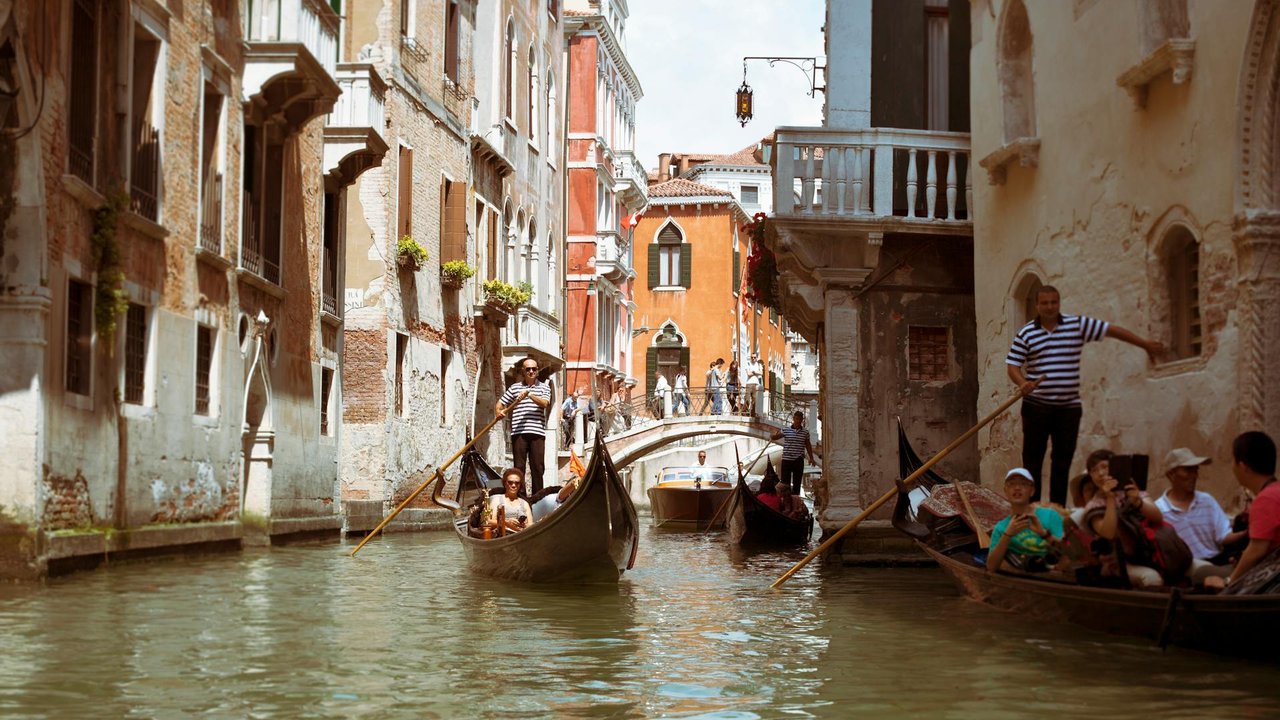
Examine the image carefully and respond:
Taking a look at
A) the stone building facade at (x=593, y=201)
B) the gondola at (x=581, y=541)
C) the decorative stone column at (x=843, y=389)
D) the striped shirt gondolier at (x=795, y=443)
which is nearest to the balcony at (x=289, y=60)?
the decorative stone column at (x=843, y=389)

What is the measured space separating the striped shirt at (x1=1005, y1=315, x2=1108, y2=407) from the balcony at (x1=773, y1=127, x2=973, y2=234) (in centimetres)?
402

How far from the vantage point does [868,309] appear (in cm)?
1261

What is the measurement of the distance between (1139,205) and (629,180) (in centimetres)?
2725

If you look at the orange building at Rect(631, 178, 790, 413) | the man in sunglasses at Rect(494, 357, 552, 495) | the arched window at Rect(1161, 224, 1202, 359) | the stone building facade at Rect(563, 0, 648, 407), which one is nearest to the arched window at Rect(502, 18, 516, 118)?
the stone building facade at Rect(563, 0, 648, 407)

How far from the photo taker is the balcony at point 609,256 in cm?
3341

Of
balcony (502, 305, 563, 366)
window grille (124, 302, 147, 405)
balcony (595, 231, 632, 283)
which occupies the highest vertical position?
balcony (595, 231, 632, 283)

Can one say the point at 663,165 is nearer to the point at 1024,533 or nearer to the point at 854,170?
the point at 854,170

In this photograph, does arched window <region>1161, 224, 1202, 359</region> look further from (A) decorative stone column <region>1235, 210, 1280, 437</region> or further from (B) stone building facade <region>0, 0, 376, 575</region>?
(B) stone building facade <region>0, 0, 376, 575</region>

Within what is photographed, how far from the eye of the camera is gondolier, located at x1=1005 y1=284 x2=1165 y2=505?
8023 millimetres

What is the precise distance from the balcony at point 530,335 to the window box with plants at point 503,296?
39 centimetres

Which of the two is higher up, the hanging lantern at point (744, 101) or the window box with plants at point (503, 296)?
the hanging lantern at point (744, 101)

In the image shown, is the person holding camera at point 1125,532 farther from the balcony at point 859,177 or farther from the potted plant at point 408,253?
the potted plant at point 408,253

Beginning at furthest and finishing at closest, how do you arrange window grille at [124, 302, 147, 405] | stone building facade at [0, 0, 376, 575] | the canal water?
window grille at [124, 302, 147, 405], stone building facade at [0, 0, 376, 575], the canal water

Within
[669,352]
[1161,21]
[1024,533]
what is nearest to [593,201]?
[669,352]
